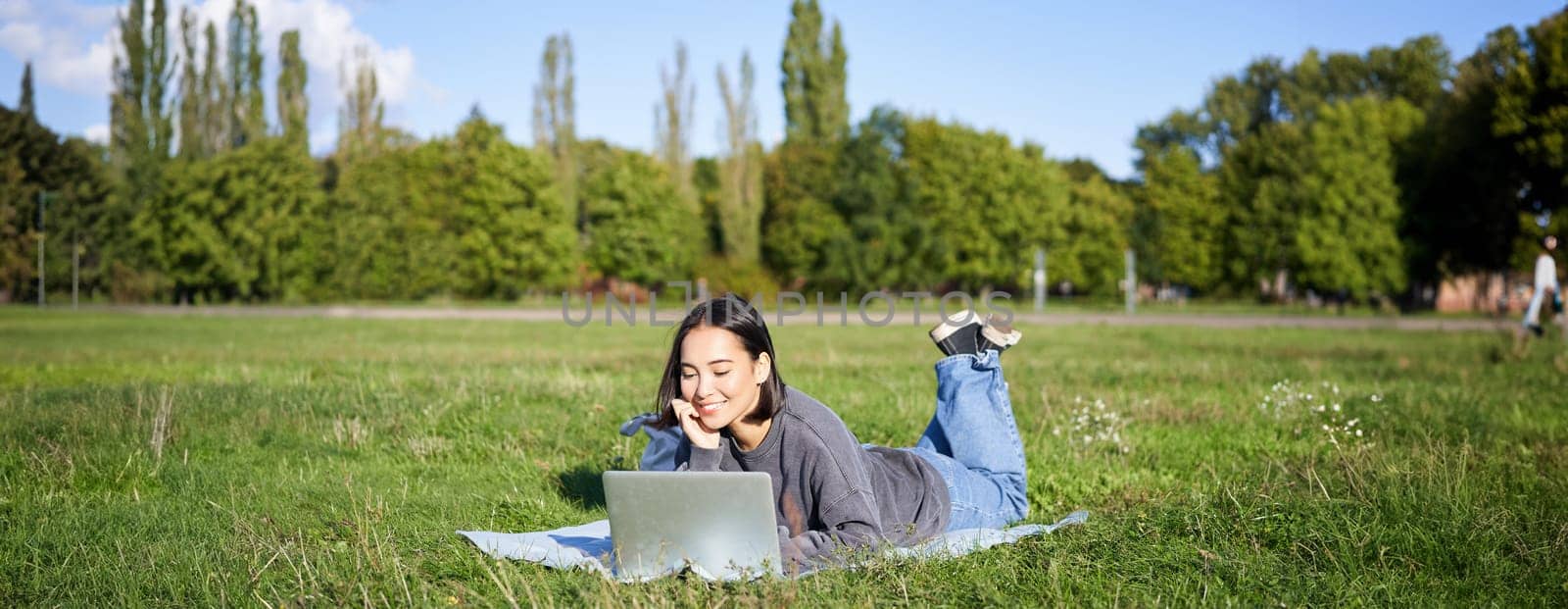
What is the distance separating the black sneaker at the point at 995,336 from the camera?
517cm

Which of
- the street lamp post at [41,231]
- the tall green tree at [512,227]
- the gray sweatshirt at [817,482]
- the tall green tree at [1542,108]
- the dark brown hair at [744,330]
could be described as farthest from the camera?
the tall green tree at [512,227]

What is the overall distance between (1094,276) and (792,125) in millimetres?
18231

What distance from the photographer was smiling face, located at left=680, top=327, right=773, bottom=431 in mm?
4094

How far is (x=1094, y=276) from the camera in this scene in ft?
203

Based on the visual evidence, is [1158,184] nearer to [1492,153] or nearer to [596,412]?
[1492,153]

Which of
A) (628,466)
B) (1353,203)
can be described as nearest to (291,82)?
(1353,203)

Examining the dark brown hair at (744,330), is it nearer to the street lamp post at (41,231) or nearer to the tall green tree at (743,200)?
the street lamp post at (41,231)

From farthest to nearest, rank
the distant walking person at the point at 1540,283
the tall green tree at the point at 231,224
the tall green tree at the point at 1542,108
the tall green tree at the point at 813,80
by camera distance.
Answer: the tall green tree at the point at 813,80
the tall green tree at the point at 231,224
the tall green tree at the point at 1542,108
the distant walking person at the point at 1540,283

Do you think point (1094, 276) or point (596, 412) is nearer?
point (596, 412)

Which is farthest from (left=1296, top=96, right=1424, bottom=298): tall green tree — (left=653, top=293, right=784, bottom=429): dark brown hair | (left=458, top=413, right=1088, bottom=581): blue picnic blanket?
(left=653, top=293, right=784, bottom=429): dark brown hair

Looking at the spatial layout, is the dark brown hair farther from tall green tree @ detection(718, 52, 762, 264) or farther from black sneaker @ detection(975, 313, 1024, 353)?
tall green tree @ detection(718, 52, 762, 264)

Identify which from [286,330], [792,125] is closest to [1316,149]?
[792,125]

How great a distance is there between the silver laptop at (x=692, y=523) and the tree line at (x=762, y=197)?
4327 cm

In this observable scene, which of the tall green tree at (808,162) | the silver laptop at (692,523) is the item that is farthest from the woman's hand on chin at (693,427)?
the tall green tree at (808,162)
